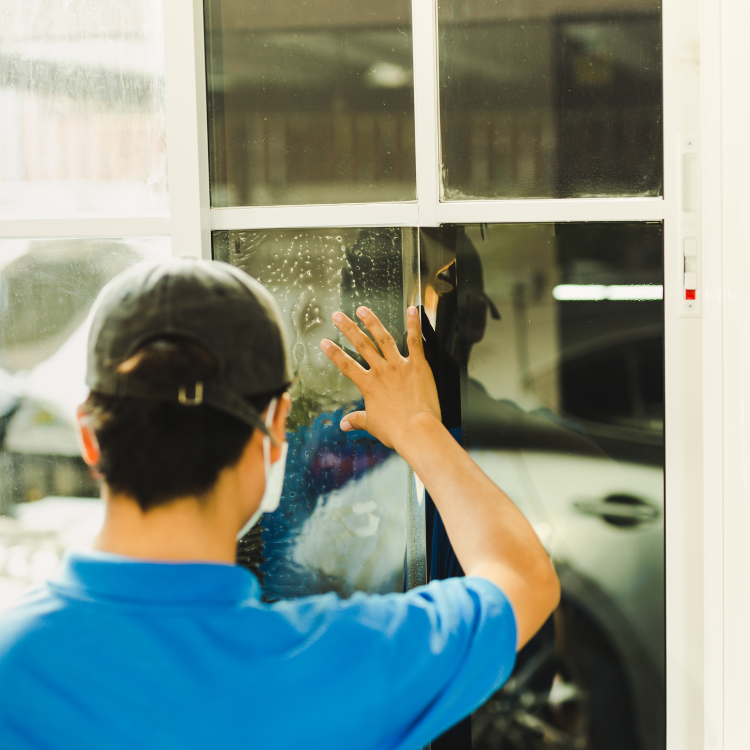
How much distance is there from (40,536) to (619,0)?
139cm

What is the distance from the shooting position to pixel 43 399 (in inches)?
48.0

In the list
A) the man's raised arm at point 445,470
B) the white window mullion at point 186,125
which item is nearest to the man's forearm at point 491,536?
the man's raised arm at point 445,470

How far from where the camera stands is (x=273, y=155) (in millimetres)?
1136

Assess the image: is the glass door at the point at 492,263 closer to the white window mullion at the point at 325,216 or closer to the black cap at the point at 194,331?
the white window mullion at the point at 325,216

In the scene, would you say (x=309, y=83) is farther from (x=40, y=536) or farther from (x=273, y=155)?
(x=40, y=536)

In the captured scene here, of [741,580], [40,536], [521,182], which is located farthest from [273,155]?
[741,580]

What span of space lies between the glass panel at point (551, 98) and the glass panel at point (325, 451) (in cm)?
24

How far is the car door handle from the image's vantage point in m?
1.11

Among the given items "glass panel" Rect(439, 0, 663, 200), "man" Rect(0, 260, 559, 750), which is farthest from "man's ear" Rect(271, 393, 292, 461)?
"glass panel" Rect(439, 0, 663, 200)

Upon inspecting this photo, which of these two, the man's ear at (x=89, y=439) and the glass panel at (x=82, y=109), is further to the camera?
the glass panel at (x=82, y=109)

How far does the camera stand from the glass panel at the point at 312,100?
110cm

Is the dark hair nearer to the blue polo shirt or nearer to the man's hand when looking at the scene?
the blue polo shirt

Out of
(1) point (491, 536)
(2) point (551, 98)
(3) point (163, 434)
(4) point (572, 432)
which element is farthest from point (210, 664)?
(2) point (551, 98)

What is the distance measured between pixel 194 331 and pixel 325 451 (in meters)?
0.62
